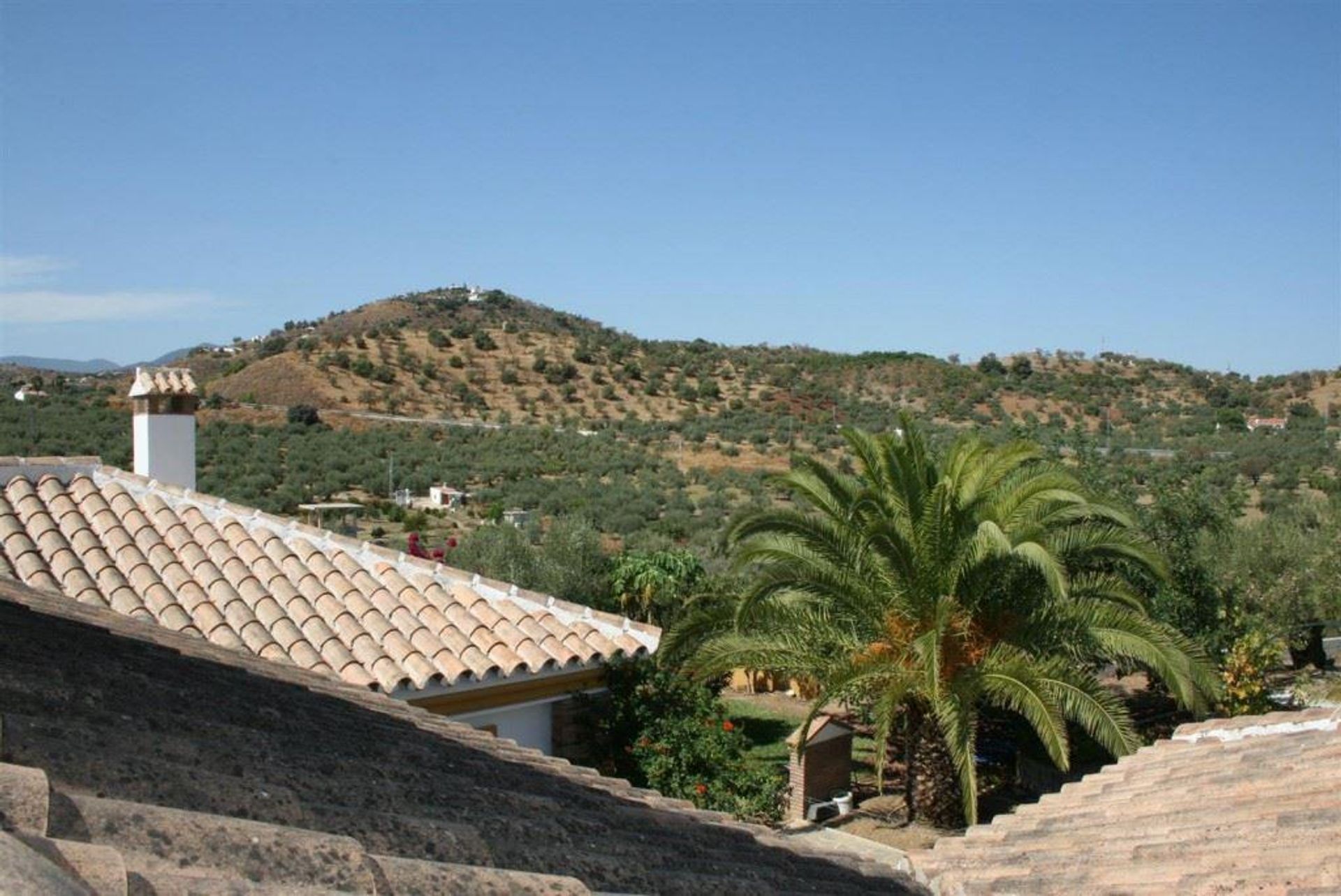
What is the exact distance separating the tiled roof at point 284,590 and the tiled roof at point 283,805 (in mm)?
3585

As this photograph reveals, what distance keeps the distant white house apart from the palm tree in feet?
69.7

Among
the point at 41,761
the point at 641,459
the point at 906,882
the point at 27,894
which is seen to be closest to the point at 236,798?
the point at 41,761

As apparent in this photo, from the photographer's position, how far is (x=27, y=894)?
1.31 meters

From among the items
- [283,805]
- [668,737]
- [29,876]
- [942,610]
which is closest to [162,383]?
[668,737]

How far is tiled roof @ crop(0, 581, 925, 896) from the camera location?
73.0 inches

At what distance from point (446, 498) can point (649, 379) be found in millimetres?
27044

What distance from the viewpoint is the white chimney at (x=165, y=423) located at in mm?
11844

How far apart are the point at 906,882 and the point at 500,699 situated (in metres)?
5.23

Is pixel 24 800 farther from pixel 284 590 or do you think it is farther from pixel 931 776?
pixel 931 776

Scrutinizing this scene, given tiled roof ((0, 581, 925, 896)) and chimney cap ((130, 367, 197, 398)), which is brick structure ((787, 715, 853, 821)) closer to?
chimney cap ((130, 367, 197, 398))

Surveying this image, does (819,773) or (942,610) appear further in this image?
(819,773)

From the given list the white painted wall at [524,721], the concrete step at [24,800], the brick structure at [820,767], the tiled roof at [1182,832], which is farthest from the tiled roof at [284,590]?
the concrete step at [24,800]

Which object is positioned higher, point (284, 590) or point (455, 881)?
point (455, 881)

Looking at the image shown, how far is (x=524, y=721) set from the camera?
32.3ft
